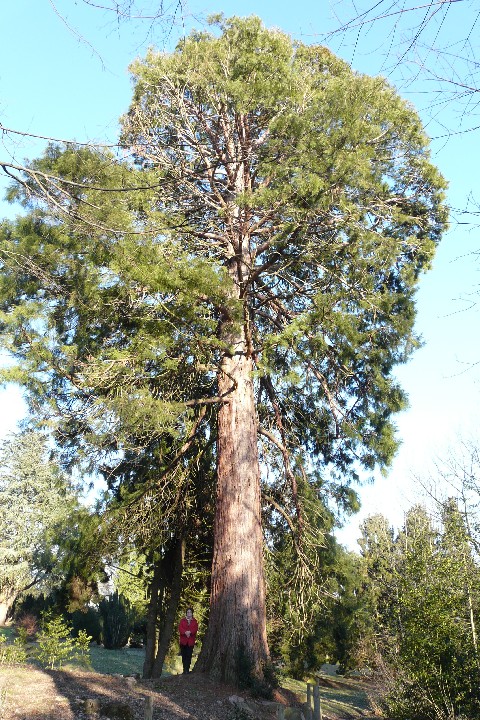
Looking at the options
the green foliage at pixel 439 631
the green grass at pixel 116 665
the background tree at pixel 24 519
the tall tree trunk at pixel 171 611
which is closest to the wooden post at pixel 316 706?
the green foliage at pixel 439 631

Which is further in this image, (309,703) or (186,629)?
(186,629)

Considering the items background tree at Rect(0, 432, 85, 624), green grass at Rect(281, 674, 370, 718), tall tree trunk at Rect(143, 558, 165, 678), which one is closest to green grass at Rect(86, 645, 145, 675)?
tall tree trunk at Rect(143, 558, 165, 678)

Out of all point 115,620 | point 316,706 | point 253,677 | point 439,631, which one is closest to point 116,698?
point 253,677

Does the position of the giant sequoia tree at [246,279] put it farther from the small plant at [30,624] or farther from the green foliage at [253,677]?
the small plant at [30,624]

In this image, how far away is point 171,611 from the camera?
398 inches

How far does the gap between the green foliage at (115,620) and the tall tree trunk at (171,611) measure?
12.3 m

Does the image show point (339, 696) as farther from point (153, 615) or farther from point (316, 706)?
point (316, 706)

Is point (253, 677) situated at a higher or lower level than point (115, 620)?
lower

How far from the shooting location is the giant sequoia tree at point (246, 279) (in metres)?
7.85

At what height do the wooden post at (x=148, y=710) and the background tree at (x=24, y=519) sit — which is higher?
the background tree at (x=24, y=519)

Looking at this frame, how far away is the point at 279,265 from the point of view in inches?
375

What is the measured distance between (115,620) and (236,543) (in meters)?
16.3

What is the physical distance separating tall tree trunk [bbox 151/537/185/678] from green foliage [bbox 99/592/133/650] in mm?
12343

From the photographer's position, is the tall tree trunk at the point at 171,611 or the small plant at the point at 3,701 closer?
the small plant at the point at 3,701
